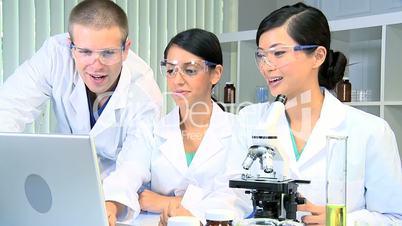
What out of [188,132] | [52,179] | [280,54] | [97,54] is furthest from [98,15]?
[52,179]

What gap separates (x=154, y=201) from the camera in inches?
63.7

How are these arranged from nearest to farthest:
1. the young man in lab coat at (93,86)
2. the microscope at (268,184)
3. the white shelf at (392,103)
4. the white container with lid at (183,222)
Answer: the white container with lid at (183,222), the microscope at (268,184), the young man in lab coat at (93,86), the white shelf at (392,103)

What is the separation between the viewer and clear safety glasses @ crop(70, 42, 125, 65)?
71.8 inches

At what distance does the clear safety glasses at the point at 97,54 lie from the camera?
5.98 ft

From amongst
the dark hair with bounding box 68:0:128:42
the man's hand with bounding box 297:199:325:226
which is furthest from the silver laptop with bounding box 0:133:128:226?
the dark hair with bounding box 68:0:128:42

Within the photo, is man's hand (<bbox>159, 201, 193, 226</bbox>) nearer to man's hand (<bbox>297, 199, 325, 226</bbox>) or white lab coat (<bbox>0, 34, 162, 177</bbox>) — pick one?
man's hand (<bbox>297, 199, 325, 226</bbox>)

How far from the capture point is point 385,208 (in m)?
1.41

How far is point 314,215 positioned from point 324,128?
0.37 metres

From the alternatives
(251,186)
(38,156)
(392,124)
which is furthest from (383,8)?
(38,156)

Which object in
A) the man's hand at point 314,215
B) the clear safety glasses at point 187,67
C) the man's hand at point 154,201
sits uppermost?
the clear safety glasses at point 187,67

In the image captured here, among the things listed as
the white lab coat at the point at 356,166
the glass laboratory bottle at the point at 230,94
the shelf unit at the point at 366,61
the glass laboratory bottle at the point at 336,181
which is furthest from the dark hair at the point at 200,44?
the glass laboratory bottle at the point at 230,94

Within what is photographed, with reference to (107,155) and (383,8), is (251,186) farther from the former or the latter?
(383,8)

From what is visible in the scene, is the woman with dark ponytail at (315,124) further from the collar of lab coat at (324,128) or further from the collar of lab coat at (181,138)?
the collar of lab coat at (181,138)

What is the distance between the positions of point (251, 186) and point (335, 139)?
237 mm
